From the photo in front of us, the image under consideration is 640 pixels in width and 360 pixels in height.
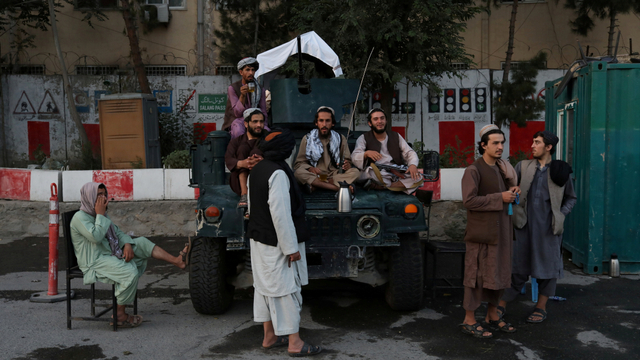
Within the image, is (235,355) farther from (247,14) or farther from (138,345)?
(247,14)

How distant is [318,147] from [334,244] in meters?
1.25

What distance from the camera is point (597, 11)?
13.9 m

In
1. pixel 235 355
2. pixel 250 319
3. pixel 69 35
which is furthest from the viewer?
pixel 69 35

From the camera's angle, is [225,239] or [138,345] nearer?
[138,345]

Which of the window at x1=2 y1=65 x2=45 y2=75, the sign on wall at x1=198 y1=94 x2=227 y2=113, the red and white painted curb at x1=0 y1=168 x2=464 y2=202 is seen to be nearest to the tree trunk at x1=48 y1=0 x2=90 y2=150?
the sign on wall at x1=198 y1=94 x2=227 y2=113

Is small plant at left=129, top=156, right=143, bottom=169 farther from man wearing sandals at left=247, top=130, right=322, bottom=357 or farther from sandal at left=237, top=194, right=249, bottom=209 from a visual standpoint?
man wearing sandals at left=247, top=130, right=322, bottom=357

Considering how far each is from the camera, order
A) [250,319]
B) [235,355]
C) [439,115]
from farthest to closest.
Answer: [439,115] → [250,319] → [235,355]

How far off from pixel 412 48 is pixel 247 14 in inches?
198

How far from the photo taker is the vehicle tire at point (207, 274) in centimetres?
545

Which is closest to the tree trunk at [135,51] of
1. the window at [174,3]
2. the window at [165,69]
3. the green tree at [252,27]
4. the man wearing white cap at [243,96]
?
the green tree at [252,27]

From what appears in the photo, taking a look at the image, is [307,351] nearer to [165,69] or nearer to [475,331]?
[475,331]

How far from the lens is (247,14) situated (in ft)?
47.0

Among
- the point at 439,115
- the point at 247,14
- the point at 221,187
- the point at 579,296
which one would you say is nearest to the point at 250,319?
the point at 221,187

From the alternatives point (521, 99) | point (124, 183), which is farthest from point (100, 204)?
point (521, 99)
